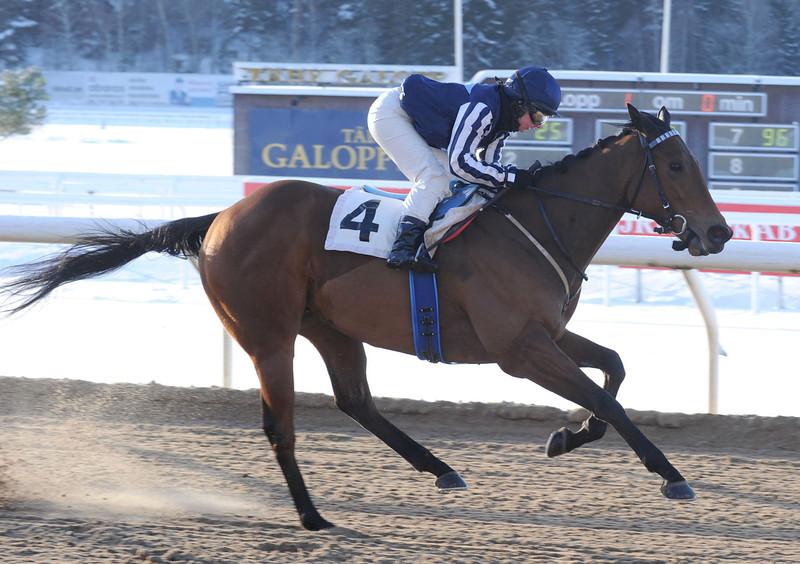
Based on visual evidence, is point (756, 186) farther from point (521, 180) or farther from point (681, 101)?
point (521, 180)

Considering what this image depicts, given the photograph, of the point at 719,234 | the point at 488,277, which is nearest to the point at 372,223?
the point at 488,277

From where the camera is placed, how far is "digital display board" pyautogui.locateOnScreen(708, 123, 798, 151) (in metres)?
11.1


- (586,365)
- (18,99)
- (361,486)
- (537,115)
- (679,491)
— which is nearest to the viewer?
(679,491)

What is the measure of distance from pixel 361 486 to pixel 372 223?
3.23 feet

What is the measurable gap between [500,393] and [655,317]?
2934mm

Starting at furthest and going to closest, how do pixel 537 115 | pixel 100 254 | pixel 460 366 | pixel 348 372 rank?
1. pixel 460 366
2. pixel 100 254
3. pixel 348 372
4. pixel 537 115

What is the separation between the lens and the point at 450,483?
341 centimetres

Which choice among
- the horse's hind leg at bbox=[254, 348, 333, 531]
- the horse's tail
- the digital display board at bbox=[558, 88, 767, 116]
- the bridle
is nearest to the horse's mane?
the bridle

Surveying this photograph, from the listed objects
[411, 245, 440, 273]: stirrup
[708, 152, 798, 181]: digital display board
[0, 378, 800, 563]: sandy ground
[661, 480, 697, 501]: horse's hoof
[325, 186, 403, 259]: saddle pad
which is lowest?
[0, 378, 800, 563]: sandy ground

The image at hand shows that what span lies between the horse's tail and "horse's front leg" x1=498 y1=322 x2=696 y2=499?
1.34 m

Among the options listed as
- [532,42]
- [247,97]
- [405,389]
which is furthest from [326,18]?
[405,389]

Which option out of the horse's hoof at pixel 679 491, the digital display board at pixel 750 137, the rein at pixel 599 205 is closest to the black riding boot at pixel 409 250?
the rein at pixel 599 205

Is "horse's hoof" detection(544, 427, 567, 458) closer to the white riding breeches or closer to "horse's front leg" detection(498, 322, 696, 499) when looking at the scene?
"horse's front leg" detection(498, 322, 696, 499)

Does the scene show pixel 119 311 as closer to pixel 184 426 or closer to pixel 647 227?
pixel 184 426
